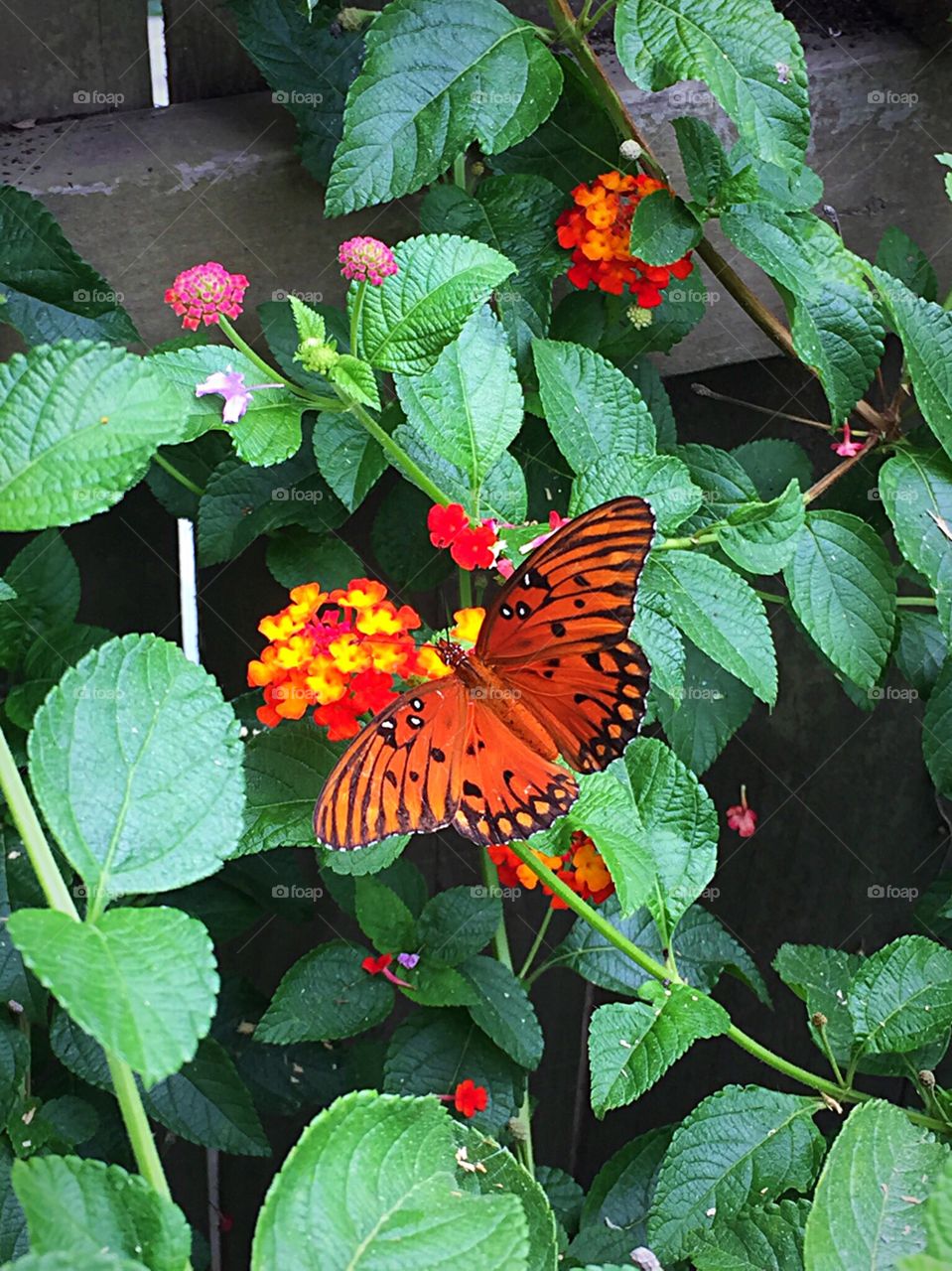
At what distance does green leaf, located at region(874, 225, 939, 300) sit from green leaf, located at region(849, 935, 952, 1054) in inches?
28.2

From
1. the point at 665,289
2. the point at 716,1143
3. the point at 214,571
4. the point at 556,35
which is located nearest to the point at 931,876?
the point at 716,1143

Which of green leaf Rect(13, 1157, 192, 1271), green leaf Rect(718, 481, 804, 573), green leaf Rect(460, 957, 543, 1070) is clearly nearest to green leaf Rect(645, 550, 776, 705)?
green leaf Rect(718, 481, 804, 573)

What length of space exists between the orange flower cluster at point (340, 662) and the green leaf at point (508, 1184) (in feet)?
1.01

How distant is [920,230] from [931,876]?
2.87 feet

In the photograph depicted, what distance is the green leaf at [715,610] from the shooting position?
1.08 m

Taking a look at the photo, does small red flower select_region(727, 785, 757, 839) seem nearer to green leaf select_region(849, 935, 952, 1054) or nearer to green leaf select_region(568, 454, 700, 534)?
green leaf select_region(849, 935, 952, 1054)

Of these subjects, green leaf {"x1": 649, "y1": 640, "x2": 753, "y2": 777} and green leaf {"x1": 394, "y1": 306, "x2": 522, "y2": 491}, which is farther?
green leaf {"x1": 649, "y1": 640, "x2": 753, "y2": 777}

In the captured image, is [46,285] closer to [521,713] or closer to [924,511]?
[521,713]

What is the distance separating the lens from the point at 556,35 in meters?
1.22

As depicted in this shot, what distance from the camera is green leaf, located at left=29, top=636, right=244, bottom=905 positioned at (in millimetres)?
592

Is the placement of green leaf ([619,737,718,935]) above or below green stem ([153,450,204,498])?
below

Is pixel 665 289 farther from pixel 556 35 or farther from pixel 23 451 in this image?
pixel 23 451

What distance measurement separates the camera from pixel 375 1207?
22.9 inches

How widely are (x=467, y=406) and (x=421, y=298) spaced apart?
117mm
